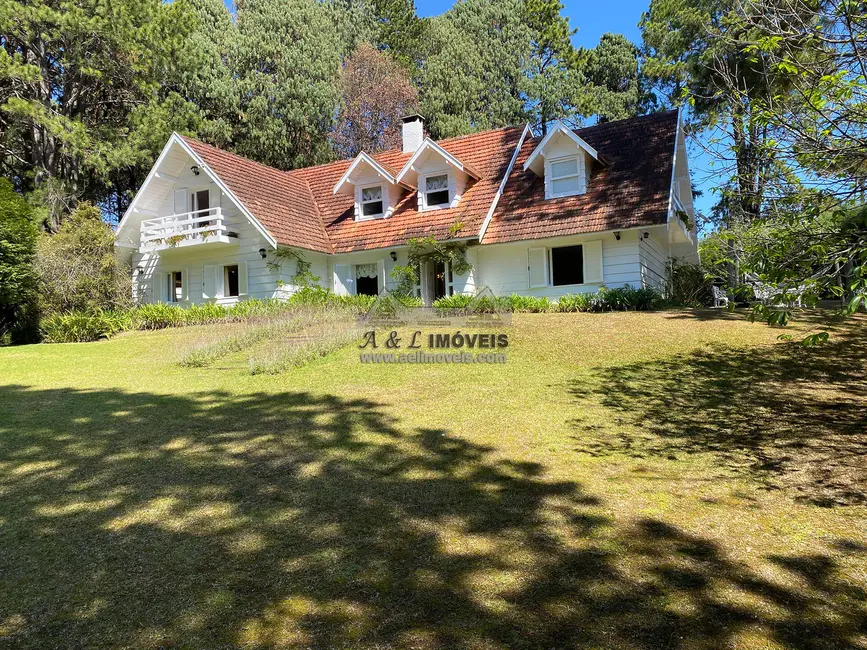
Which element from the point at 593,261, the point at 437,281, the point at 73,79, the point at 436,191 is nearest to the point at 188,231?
the point at 436,191

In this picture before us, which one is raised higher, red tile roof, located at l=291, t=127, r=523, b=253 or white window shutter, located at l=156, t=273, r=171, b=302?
red tile roof, located at l=291, t=127, r=523, b=253

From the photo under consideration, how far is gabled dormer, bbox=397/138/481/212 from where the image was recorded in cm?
2153

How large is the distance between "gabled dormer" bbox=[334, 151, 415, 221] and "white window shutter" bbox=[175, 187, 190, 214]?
21.7 feet

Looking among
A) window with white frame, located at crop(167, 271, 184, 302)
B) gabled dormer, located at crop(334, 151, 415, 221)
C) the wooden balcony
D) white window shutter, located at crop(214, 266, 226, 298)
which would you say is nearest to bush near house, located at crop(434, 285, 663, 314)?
gabled dormer, located at crop(334, 151, 415, 221)

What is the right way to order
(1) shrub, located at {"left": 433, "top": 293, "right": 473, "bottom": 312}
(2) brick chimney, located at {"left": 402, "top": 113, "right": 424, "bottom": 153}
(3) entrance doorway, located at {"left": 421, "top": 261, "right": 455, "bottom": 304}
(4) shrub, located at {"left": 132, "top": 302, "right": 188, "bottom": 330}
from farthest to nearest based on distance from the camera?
(2) brick chimney, located at {"left": 402, "top": 113, "right": 424, "bottom": 153} → (3) entrance doorway, located at {"left": 421, "top": 261, "right": 455, "bottom": 304} → (4) shrub, located at {"left": 132, "top": 302, "right": 188, "bottom": 330} → (1) shrub, located at {"left": 433, "top": 293, "right": 473, "bottom": 312}

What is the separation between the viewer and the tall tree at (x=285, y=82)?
32.5 meters

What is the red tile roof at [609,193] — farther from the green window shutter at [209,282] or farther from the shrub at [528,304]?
the green window shutter at [209,282]

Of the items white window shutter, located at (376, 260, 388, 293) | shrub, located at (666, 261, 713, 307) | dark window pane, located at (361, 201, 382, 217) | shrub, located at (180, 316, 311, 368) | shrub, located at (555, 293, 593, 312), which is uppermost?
dark window pane, located at (361, 201, 382, 217)

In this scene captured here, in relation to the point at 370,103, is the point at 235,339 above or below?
below

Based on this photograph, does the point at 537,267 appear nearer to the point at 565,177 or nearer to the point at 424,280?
the point at 565,177

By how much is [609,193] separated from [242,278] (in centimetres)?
1467

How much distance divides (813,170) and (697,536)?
14.3 feet

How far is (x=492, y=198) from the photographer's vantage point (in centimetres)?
2111

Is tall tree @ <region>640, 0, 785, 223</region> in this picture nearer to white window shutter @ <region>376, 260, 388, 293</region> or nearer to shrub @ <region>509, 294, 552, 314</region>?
shrub @ <region>509, 294, 552, 314</region>
